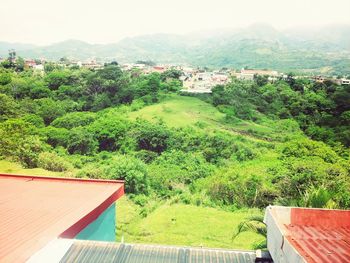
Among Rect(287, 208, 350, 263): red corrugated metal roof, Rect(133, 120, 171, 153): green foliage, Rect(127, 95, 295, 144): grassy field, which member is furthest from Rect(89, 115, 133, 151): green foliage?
Rect(287, 208, 350, 263): red corrugated metal roof

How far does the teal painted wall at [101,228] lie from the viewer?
5609 mm

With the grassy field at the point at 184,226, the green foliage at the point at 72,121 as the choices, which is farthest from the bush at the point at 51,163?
the green foliage at the point at 72,121

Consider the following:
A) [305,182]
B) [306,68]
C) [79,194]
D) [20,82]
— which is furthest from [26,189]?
[306,68]

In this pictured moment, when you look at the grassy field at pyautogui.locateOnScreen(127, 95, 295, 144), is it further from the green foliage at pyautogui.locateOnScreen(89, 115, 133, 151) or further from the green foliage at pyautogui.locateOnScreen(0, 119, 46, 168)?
the green foliage at pyautogui.locateOnScreen(0, 119, 46, 168)

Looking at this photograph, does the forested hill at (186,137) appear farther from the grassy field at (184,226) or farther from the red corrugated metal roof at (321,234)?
the red corrugated metal roof at (321,234)

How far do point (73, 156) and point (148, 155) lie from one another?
4868 mm

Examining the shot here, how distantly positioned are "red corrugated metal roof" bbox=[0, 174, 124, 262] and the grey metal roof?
20.2 inches

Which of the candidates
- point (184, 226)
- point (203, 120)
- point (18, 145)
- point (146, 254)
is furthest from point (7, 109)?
point (146, 254)

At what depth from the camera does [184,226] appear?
11.8 metres

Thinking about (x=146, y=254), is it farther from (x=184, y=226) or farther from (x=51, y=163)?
(x=51, y=163)

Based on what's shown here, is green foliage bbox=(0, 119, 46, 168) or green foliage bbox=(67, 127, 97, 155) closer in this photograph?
green foliage bbox=(0, 119, 46, 168)

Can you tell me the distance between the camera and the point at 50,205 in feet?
19.6

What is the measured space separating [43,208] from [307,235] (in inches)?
157

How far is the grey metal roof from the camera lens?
3988 millimetres
